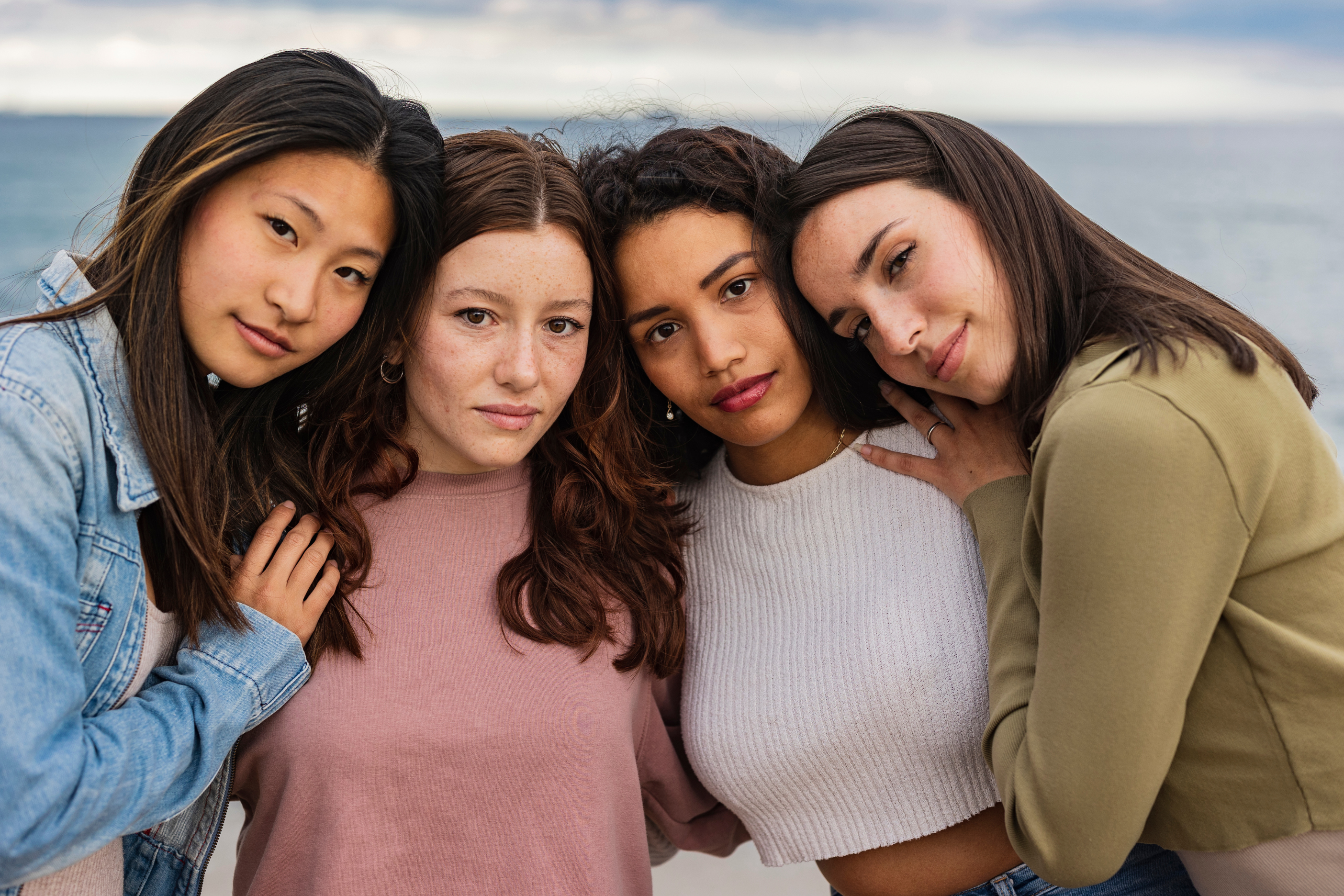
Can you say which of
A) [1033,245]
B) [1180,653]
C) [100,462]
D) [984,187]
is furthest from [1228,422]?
[100,462]

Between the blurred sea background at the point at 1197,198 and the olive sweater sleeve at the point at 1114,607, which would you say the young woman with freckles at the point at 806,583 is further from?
the blurred sea background at the point at 1197,198

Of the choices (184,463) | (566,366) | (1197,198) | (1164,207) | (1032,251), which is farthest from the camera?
(1197,198)

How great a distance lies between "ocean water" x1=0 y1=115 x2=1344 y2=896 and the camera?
135 inches

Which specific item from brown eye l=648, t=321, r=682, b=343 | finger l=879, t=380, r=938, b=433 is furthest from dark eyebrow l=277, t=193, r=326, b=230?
finger l=879, t=380, r=938, b=433

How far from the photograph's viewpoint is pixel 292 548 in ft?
6.17

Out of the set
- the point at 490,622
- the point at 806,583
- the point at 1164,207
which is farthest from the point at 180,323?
the point at 1164,207

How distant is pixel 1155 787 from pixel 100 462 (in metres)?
1.68

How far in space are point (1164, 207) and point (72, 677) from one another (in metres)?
21.8

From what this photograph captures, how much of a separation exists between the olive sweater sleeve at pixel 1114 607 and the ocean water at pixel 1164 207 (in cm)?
18

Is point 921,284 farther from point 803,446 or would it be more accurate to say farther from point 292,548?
point 292,548

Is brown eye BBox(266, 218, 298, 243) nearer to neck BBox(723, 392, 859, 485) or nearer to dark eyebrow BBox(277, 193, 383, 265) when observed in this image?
dark eyebrow BBox(277, 193, 383, 265)

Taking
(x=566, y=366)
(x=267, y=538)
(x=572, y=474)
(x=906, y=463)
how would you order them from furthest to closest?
(x=572, y=474)
(x=906, y=463)
(x=566, y=366)
(x=267, y=538)

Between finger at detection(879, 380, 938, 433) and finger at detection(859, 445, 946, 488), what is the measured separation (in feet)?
0.23

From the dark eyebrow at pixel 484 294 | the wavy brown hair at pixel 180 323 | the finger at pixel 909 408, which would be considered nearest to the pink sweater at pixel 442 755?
the wavy brown hair at pixel 180 323
